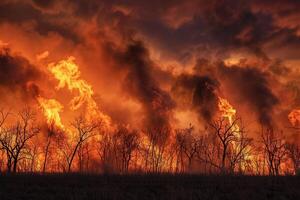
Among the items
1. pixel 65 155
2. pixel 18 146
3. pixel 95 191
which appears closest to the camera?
pixel 95 191

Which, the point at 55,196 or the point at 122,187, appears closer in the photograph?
the point at 55,196

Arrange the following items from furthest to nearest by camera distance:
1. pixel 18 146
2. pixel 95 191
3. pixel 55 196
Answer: pixel 18 146
pixel 95 191
pixel 55 196

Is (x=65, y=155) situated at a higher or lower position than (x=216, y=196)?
higher

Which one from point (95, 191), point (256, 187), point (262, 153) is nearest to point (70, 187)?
point (95, 191)

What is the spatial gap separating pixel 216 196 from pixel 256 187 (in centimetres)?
698

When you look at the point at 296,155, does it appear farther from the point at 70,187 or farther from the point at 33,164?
the point at 70,187

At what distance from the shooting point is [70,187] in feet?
93.8

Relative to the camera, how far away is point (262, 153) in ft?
411

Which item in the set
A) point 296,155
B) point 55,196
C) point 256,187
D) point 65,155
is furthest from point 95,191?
point 296,155

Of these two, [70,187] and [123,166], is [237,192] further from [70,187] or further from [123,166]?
[123,166]

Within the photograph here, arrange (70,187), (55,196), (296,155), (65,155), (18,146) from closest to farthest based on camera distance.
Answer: (55,196) → (70,187) → (18,146) → (65,155) → (296,155)

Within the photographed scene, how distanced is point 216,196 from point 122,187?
879cm

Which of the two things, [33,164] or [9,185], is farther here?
[33,164]

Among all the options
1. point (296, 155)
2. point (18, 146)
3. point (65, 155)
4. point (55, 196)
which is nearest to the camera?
point (55, 196)
